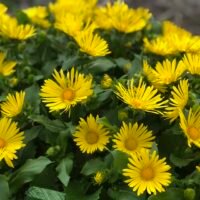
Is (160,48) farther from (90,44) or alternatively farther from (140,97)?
(140,97)

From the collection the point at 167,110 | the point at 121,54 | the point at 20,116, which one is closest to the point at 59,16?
the point at 121,54

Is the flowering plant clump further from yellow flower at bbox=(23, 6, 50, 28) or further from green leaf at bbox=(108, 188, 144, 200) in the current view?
yellow flower at bbox=(23, 6, 50, 28)

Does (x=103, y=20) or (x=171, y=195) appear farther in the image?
(x=103, y=20)

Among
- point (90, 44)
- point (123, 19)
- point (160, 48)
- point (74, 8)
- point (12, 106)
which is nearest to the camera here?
point (12, 106)

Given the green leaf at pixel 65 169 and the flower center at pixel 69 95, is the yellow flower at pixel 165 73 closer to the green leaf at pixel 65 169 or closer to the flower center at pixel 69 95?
the flower center at pixel 69 95

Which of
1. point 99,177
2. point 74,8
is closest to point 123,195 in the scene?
point 99,177

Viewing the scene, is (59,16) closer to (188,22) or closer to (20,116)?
(20,116)
